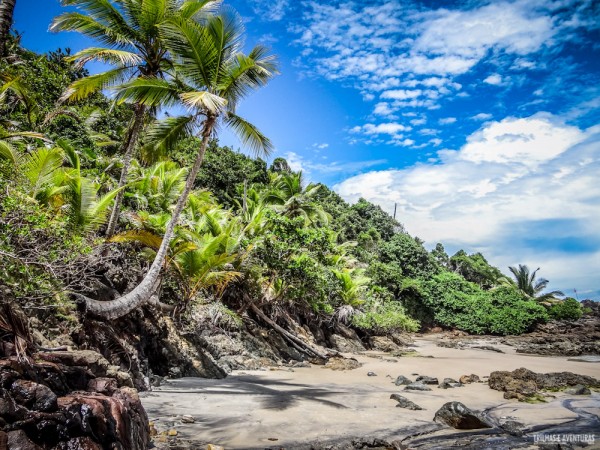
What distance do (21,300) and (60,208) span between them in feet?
11.1

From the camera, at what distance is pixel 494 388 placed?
29.0 feet

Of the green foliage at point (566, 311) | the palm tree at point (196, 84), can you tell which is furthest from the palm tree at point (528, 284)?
the palm tree at point (196, 84)

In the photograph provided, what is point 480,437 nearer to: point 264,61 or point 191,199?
point 264,61

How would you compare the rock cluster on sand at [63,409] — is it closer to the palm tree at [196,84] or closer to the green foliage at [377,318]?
the palm tree at [196,84]

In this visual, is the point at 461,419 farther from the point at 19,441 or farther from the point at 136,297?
the point at 136,297

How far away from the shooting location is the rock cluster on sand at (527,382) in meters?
8.09

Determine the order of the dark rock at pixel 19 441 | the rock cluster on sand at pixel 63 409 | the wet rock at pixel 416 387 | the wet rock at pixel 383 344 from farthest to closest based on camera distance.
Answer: the wet rock at pixel 383 344
the wet rock at pixel 416 387
the rock cluster on sand at pixel 63 409
the dark rock at pixel 19 441

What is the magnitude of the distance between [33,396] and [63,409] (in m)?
0.25

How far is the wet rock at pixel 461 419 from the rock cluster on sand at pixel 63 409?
4.42 metres

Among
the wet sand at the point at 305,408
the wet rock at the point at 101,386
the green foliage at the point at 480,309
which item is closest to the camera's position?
the wet rock at the point at 101,386

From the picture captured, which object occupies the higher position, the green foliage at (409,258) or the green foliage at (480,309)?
the green foliage at (409,258)

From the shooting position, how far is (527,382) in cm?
876

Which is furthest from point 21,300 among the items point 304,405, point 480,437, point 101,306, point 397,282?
point 397,282

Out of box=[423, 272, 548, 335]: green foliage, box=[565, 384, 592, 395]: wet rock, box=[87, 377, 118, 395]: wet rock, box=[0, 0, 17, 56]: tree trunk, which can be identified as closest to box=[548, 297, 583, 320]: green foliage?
box=[423, 272, 548, 335]: green foliage
